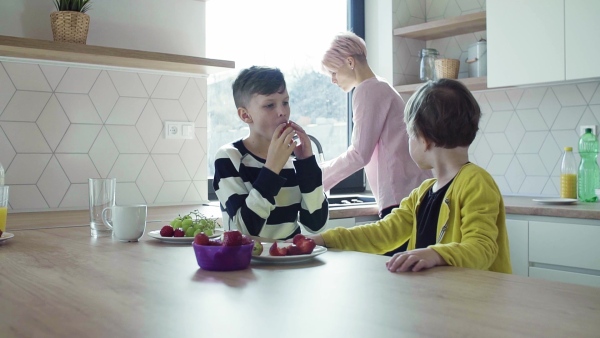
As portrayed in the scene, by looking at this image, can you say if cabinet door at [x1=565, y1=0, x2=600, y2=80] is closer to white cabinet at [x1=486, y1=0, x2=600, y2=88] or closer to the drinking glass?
white cabinet at [x1=486, y1=0, x2=600, y2=88]

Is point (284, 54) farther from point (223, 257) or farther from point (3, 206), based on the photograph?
point (223, 257)

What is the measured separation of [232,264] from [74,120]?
1.59 metres

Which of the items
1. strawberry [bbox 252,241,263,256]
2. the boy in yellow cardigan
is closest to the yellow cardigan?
the boy in yellow cardigan

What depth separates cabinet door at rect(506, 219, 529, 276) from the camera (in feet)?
8.64

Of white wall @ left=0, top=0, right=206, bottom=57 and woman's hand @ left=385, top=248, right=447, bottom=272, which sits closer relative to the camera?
woman's hand @ left=385, top=248, right=447, bottom=272

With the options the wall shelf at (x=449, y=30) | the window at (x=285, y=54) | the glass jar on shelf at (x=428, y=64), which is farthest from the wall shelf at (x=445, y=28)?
the window at (x=285, y=54)

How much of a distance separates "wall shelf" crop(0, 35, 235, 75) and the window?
1.24 ft

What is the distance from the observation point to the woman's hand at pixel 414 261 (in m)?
1.15

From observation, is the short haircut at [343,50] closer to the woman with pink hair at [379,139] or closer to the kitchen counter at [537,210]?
the woman with pink hair at [379,139]

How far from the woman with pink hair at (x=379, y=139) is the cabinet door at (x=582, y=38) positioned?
2.75 feet

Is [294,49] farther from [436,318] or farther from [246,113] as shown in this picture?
[436,318]

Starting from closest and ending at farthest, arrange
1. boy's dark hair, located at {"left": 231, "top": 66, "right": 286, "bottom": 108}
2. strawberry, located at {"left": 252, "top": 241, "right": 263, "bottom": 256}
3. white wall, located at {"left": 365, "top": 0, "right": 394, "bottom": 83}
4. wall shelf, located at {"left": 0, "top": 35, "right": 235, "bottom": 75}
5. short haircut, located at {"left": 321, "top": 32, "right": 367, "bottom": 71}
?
1. strawberry, located at {"left": 252, "top": 241, "right": 263, "bottom": 256}
2. boy's dark hair, located at {"left": 231, "top": 66, "right": 286, "bottom": 108}
3. wall shelf, located at {"left": 0, "top": 35, "right": 235, "bottom": 75}
4. short haircut, located at {"left": 321, "top": 32, "right": 367, "bottom": 71}
5. white wall, located at {"left": 365, "top": 0, "right": 394, "bottom": 83}

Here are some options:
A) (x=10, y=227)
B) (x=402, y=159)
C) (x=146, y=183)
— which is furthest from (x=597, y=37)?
(x=10, y=227)

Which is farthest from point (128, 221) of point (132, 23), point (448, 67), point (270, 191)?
point (448, 67)
